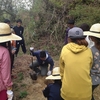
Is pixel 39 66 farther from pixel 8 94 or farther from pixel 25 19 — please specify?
pixel 25 19

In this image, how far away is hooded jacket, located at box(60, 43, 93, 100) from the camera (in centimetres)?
238

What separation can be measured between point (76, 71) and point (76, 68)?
36 millimetres

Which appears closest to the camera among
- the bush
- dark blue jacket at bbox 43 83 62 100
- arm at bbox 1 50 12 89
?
arm at bbox 1 50 12 89

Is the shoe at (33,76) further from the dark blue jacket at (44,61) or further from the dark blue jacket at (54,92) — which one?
the dark blue jacket at (54,92)

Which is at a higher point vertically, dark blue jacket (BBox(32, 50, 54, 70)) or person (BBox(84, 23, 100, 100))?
person (BBox(84, 23, 100, 100))

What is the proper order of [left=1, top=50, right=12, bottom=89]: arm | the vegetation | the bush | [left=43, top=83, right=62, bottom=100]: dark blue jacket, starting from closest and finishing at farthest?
[left=1, top=50, right=12, bottom=89]: arm → [left=43, top=83, right=62, bottom=100]: dark blue jacket → the bush → the vegetation

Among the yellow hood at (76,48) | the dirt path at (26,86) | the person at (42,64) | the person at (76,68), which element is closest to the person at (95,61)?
the person at (76,68)

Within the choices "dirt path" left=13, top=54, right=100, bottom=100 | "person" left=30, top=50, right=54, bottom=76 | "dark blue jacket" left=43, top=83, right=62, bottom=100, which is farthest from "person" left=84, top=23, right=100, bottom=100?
"person" left=30, top=50, right=54, bottom=76

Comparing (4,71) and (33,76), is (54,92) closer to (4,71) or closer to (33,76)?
(4,71)

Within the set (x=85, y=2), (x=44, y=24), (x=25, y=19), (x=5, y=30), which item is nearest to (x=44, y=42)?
(x=44, y=24)

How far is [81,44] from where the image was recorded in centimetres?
244

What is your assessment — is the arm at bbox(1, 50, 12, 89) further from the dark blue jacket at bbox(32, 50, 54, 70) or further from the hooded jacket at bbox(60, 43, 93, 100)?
the dark blue jacket at bbox(32, 50, 54, 70)

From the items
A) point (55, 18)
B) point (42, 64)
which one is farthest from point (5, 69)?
point (55, 18)

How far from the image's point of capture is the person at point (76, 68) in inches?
93.9
